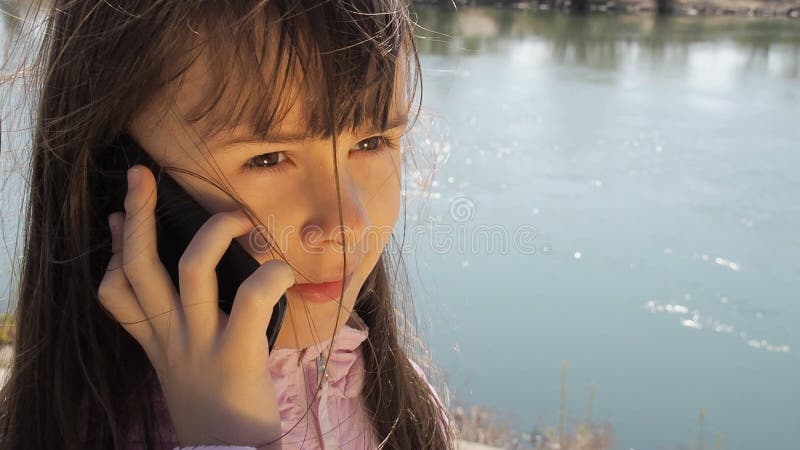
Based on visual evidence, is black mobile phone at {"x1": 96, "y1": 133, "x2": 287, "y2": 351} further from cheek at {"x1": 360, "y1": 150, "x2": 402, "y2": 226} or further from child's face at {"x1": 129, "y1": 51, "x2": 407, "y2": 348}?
cheek at {"x1": 360, "y1": 150, "x2": 402, "y2": 226}

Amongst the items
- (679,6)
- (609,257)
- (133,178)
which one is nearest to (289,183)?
(133,178)

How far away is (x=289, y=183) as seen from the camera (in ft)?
2.55

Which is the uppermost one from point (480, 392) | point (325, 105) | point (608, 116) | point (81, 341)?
point (325, 105)

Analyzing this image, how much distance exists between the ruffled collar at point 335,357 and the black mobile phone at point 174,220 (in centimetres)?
12

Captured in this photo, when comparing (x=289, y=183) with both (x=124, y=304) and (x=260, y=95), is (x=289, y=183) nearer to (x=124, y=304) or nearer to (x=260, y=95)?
(x=260, y=95)

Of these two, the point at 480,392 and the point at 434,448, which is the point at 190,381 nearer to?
the point at 434,448

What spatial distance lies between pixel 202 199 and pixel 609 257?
9.11 ft

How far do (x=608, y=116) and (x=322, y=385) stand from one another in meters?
4.62

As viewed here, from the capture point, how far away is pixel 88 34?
80 cm

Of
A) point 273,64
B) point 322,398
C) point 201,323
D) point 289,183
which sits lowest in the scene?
point 322,398

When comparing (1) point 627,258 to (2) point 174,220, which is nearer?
(2) point 174,220

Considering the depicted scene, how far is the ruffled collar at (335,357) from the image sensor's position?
921 millimetres

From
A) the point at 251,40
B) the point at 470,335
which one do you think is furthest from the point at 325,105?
the point at 470,335

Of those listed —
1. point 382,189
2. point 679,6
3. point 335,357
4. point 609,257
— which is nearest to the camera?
point 382,189
